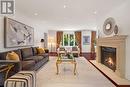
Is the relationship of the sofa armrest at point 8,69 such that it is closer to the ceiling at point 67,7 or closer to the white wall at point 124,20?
the ceiling at point 67,7

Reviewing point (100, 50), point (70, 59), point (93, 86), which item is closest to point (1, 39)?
point (70, 59)

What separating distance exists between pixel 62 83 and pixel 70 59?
5.70 ft

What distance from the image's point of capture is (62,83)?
14.7 feet

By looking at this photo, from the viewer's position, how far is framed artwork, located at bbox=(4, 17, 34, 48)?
5648 millimetres

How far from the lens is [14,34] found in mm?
6332

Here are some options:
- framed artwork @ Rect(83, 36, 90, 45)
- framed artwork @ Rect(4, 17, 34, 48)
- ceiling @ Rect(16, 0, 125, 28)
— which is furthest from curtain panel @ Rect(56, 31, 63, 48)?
ceiling @ Rect(16, 0, 125, 28)

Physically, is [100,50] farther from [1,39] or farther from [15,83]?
[15,83]

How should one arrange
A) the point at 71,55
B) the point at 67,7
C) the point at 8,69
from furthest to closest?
the point at 71,55 < the point at 67,7 < the point at 8,69

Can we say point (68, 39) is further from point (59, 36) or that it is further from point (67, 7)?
point (67, 7)

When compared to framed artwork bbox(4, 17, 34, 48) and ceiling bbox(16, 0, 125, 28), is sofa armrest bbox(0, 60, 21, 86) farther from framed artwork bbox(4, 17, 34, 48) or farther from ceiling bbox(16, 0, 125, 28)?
ceiling bbox(16, 0, 125, 28)

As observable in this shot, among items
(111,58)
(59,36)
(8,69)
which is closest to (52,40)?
(59,36)

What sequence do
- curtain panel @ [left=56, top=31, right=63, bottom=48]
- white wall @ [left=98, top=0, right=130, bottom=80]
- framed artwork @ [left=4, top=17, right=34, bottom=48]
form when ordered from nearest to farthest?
white wall @ [left=98, top=0, right=130, bottom=80], framed artwork @ [left=4, top=17, right=34, bottom=48], curtain panel @ [left=56, top=31, right=63, bottom=48]

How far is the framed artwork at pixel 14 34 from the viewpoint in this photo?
5.65 meters

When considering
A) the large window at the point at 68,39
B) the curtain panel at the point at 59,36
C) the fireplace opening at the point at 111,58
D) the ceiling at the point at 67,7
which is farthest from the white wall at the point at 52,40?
the fireplace opening at the point at 111,58
